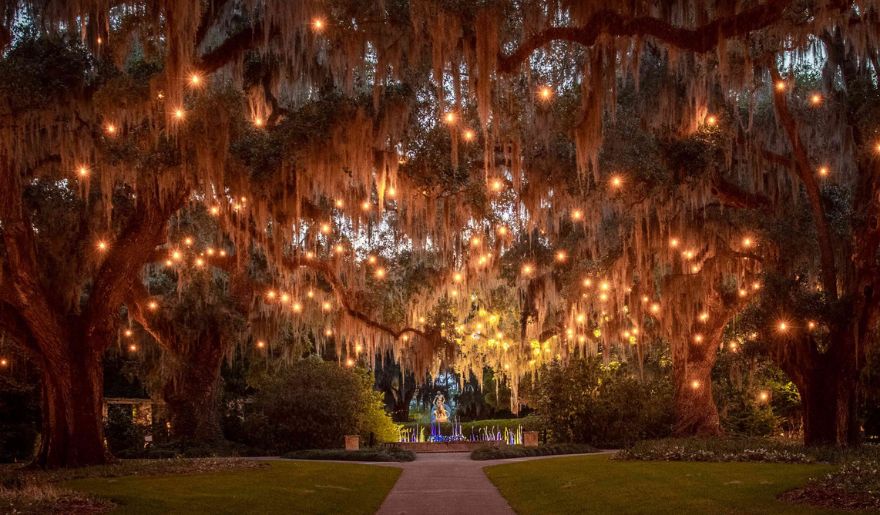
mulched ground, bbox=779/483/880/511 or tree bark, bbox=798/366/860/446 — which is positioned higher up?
tree bark, bbox=798/366/860/446

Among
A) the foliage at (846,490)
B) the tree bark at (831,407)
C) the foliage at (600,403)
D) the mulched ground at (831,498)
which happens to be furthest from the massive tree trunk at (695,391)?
the mulched ground at (831,498)

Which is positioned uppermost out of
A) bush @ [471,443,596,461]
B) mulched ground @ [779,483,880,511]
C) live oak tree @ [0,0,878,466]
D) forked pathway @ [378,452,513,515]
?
live oak tree @ [0,0,878,466]

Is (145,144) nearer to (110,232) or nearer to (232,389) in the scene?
(110,232)

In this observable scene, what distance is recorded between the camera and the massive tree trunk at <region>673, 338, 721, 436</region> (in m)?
22.1

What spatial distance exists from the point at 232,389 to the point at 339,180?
20.0 m

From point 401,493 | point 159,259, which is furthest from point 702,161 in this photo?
point 159,259

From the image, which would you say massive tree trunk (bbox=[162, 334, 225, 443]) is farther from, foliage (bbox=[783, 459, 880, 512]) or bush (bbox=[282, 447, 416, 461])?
foliage (bbox=[783, 459, 880, 512])

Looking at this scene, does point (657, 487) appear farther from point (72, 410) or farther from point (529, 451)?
point (529, 451)

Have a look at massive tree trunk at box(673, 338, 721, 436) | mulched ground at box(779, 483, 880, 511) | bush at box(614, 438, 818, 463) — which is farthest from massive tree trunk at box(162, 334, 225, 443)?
mulched ground at box(779, 483, 880, 511)

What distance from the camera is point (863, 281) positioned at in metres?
14.7

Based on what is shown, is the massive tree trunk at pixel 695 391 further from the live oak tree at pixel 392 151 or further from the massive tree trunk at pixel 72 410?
the massive tree trunk at pixel 72 410

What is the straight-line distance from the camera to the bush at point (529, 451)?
2356cm

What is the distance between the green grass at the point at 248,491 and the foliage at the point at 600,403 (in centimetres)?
1076

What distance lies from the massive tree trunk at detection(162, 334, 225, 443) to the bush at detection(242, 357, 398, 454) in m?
2.50
